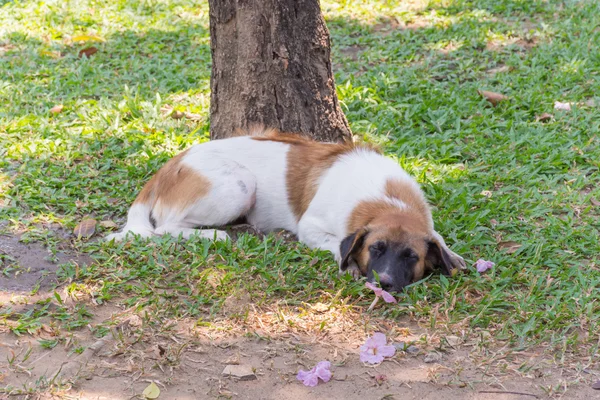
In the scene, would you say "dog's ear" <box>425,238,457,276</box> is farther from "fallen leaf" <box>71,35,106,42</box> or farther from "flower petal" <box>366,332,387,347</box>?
"fallen leaf" <box>71,35,106,42</box>

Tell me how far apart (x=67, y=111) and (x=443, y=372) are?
5015 millimetres

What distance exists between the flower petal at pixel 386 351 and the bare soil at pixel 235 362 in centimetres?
4

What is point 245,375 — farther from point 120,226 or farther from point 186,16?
point 186,16

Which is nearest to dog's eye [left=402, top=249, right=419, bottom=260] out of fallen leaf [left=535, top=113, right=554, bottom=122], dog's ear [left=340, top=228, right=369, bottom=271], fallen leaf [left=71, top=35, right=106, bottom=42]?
dog's ear [left=340, top=228, right=369, bottom=271]

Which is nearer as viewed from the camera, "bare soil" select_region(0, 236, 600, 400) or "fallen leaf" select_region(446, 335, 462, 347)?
"bare soil" select_region(0, 236, 600, 400)

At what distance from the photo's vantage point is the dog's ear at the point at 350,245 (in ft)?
16.3

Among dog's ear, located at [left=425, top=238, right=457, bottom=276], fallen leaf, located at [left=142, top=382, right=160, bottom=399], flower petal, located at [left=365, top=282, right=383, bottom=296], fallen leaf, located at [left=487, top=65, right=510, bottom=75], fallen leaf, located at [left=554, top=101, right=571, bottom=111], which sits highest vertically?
fallen leaf, located at [left=487, top=65, right=510, bottom=75]

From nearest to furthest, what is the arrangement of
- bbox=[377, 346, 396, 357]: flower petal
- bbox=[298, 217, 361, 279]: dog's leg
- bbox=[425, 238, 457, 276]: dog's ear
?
bbox=[377, 346, 396, 357]: flower petal → bbox=[425, 238, 457, 276]: dog's ear → bbox=[298, 217, 361, 279]: dog's leg

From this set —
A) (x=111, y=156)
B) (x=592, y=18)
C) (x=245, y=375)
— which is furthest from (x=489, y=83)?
(x=245, y=375)

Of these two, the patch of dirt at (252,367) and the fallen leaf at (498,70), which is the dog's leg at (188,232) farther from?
the fallen leaf at (498,70)

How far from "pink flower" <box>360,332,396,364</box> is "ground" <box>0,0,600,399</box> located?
0.04 meters

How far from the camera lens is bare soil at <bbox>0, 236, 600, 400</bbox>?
389 cm

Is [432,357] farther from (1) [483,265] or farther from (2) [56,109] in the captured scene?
(2) [56,109]

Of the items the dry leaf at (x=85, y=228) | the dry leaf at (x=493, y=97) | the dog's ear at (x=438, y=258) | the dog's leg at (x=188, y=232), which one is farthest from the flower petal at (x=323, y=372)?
the dry leaf at (x=493, y=97)
